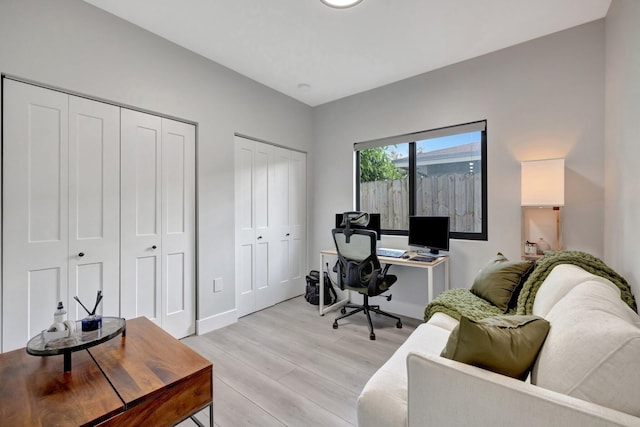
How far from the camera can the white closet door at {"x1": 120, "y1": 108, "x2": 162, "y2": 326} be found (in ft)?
7.64

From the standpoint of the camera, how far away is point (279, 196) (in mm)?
3711

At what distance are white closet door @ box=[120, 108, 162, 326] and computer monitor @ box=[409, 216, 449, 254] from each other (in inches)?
99.3

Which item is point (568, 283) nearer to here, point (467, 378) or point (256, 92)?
point (467, 378)

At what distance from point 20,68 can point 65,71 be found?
23 centimetres

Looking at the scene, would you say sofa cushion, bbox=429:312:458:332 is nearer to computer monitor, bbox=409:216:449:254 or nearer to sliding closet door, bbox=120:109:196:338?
computer monitor, bbox=409:216:449:254

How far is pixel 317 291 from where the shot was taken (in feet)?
11.9

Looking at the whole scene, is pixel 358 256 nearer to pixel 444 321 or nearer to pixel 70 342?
pixel 444 321

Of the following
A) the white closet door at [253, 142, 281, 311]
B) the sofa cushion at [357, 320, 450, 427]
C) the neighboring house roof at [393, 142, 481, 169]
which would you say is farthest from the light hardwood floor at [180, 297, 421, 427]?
the neighboring house roof at [393, 142, 481, 169]

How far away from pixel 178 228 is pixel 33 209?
985mm

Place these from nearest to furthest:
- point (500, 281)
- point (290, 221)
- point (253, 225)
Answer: point (500, 281)
point (253, 225)
point (290, 221)

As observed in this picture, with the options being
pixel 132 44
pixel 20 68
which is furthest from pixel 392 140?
pixel 20 68

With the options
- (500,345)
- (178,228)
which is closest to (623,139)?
(500,345)

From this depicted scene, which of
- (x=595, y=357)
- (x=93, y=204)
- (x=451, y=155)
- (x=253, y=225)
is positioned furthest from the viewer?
(x=253, y=225)

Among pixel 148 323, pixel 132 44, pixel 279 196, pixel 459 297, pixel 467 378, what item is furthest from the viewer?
pixel 279 196
